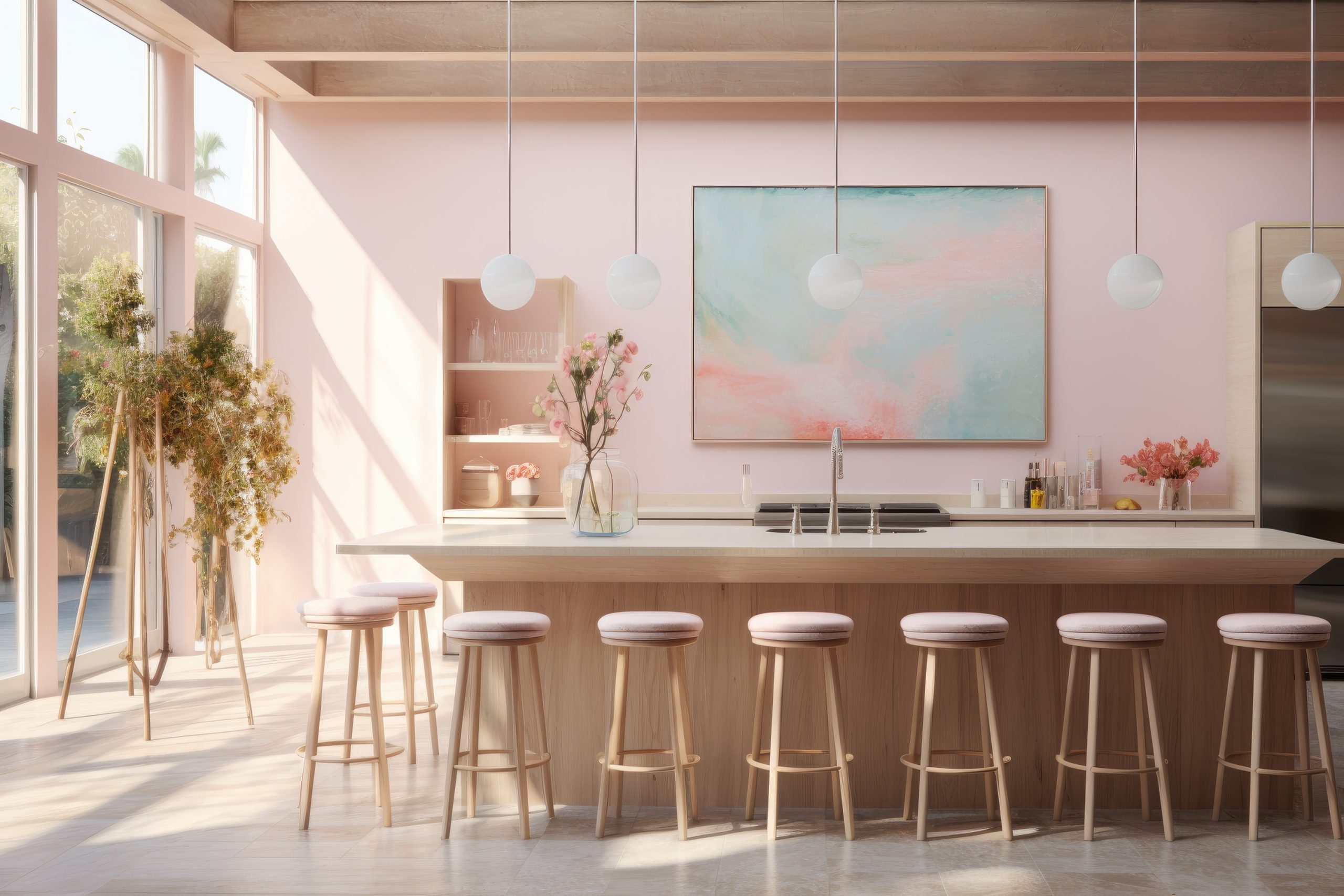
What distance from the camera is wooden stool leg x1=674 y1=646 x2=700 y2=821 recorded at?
139 inches

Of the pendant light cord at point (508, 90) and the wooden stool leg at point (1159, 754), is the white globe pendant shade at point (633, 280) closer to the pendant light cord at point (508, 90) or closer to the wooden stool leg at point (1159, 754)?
the pendant light cord at point (508, 90)

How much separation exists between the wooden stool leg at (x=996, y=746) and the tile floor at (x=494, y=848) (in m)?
0.08

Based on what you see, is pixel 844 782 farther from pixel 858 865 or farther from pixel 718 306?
pixel 718 306

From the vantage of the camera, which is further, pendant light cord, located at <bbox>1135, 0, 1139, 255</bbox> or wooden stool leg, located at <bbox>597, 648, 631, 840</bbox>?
pendant light cord, located at <bbox>1135, 0, 1139, 255</bbox>

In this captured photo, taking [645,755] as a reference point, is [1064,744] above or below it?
above

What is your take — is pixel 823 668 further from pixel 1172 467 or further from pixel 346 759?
pixel 1172 467

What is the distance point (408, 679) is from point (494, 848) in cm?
103

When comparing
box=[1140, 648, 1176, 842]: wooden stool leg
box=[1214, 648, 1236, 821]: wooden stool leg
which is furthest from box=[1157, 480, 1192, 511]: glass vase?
box=[1140, 648, 1176, 842]: wooden stool leg

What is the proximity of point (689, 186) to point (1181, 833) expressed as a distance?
4565 millimetres

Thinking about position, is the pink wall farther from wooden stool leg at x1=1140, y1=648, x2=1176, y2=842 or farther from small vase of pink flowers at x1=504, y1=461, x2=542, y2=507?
wooden stool leg at x1=1140, y1=648, x2=1176, y2=842

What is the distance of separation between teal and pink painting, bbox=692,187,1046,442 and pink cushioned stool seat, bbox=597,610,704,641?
326cm

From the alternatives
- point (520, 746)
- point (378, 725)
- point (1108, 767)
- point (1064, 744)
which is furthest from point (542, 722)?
point (1108, 767)

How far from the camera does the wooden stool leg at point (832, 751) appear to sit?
3471mm

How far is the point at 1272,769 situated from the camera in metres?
3.69
